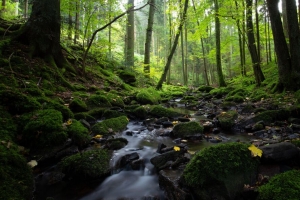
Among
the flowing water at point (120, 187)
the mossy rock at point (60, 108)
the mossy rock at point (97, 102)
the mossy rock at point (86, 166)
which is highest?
the mossy rock at point (97, 102)

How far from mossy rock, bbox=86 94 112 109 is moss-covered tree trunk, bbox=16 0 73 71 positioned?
1.96m

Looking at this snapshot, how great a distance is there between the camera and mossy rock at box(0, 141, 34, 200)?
250 cm

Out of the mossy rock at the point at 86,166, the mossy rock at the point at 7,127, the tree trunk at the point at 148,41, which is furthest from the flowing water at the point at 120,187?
the tree trunk at the point at 148,41

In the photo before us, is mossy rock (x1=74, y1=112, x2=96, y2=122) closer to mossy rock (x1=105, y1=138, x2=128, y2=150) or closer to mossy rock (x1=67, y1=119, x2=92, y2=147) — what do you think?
mossy rock (x1=67, y1=119, x2=92, y2=147)

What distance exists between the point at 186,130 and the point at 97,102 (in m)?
3.48

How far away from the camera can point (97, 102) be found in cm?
739

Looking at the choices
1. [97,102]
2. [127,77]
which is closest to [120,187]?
[97,102]

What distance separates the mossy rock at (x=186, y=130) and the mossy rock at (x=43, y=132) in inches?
105

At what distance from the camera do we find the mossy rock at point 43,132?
396cm

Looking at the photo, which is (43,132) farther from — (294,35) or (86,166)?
(294,35)

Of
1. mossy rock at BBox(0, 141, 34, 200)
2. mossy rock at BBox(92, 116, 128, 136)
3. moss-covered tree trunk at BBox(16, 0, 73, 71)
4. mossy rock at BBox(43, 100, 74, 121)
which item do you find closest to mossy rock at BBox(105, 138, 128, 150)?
mossy rock at BBox(92, 116, 128, 136)

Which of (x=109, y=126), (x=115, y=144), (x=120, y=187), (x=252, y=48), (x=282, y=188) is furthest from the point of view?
(x=252, y=48)

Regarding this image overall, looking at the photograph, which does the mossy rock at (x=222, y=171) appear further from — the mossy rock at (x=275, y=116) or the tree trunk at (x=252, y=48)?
the tree trunk at (x=252, y=48)

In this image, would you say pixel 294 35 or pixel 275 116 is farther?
pixel 294 35
